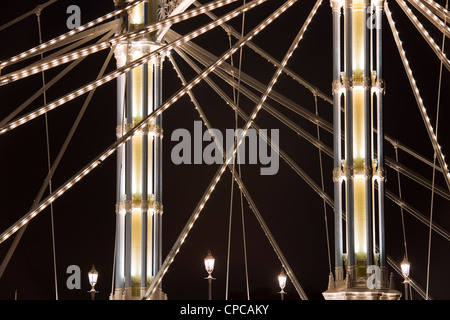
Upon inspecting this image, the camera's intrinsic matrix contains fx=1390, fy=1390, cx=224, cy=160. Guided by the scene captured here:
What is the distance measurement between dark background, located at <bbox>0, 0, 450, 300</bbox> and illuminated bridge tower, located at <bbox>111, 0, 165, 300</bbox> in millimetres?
7334

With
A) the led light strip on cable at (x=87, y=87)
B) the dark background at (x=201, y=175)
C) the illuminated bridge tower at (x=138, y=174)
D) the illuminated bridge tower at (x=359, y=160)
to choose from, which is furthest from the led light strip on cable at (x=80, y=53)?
the dark background at (x=201, y=175)

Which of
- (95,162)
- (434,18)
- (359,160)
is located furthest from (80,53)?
(434,18)

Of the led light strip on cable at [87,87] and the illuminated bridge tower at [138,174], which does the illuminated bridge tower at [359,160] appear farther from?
the illuminated bridge tower at [138,174]

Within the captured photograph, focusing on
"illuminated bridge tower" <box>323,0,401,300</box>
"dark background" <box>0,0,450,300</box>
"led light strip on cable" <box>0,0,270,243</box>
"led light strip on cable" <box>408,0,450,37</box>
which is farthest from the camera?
"dark background" <box>0,0,450,300</box>

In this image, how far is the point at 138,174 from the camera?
29156mm

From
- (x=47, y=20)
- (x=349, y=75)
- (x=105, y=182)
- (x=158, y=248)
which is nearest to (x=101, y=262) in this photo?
(x=105, y=182)

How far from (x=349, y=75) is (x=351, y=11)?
1228 millimetres

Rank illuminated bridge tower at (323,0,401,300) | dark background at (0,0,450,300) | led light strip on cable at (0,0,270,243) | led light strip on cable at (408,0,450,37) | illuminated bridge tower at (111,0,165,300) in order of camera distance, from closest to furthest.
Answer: illuminated bridge tower at (323,0,401,300) → led light strip on cable at (0,0,270,243) → led light strip on cable at (408,0,450,37) → illuminated bridge tower at (111,0,165,300) → dark background at (0,0,450,300)

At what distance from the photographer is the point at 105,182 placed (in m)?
37.8

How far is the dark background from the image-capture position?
3697 centimetres

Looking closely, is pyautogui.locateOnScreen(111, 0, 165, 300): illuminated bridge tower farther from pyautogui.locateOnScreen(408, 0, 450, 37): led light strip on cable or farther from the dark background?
the dark background

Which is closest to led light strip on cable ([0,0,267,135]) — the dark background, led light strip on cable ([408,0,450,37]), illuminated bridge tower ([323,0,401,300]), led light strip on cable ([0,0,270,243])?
led light strip on cable ([0,0,270,243])

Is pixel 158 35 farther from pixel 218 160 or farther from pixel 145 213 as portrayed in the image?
pixel 218 160

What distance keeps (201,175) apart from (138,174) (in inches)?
382
